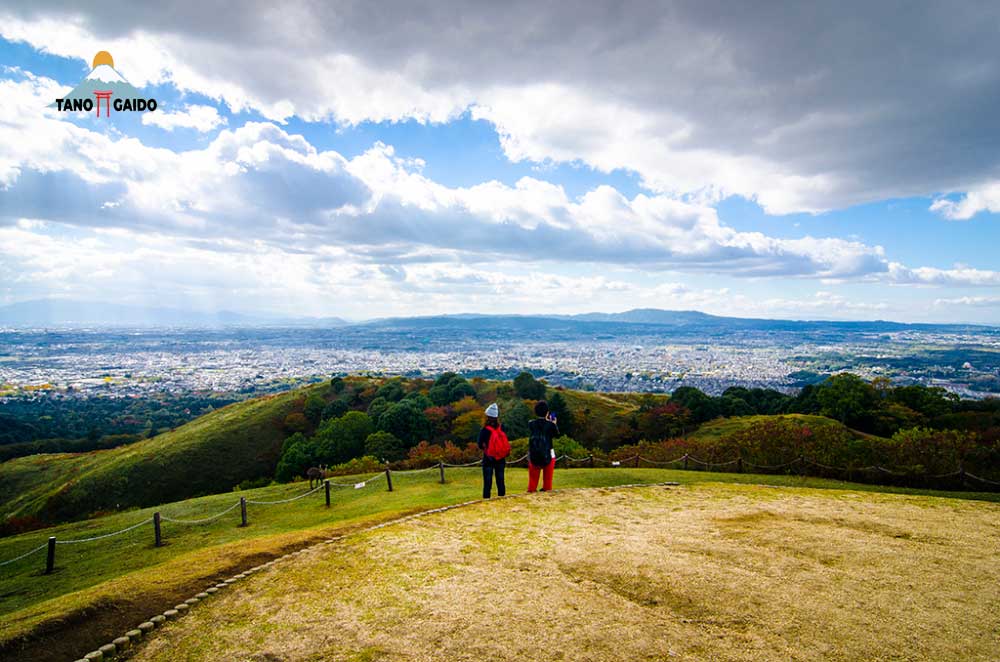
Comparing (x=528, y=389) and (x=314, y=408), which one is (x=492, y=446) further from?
(x=314, y=408)

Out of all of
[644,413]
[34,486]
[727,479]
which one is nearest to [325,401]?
[34,486]

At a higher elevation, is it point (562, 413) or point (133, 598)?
point (133, 598)

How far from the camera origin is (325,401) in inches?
2258

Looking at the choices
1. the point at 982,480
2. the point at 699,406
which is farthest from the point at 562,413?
the point at 982,480

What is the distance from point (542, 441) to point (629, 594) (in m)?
5.88

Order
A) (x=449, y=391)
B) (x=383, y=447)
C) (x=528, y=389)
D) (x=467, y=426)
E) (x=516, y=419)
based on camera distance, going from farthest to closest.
Result: (x=449, y=391)
(x=528, y=389)
(x=467, y=426)
(x=516, y=419)
(x=383, y=447)

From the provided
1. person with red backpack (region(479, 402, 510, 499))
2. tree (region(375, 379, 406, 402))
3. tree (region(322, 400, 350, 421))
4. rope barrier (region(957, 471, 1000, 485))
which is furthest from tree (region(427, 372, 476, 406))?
rope barrier (region(957, 471, 1000, 485))

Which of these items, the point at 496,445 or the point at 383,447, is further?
the point at 383,447

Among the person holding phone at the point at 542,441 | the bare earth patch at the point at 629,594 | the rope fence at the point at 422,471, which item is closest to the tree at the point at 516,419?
the rope fence at the point at 422,471

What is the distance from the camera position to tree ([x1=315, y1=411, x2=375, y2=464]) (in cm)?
4041

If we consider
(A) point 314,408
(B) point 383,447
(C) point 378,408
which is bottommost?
(B) point 383,447

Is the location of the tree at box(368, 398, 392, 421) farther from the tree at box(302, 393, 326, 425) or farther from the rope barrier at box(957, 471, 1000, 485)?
the rope barrier at box(957, 471, 1000, 485)

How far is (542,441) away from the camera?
13.3 meters

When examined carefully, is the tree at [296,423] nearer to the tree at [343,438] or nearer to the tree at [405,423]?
the tree at [343,438]
